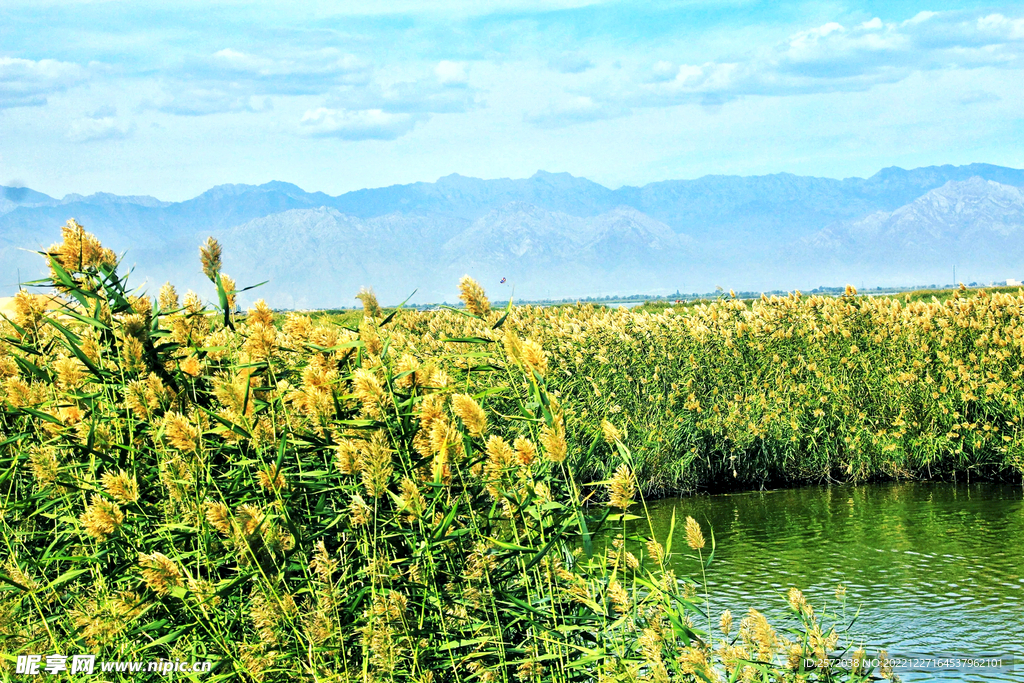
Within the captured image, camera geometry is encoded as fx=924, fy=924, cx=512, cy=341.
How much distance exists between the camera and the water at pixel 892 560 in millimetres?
6324

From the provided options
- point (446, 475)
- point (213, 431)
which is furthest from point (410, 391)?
point (213, 431)

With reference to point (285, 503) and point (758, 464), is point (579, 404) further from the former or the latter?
point (285, 503)

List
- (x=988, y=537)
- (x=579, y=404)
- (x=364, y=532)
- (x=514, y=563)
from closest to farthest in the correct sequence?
(x=364, y=532), (x=514, y=563), (x=988, y=537), (x=579, y=404)

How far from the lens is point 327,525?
387 cm

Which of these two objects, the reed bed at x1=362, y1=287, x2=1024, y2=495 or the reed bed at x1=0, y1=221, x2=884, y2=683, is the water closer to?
the reed bed at x1=362, y1=287, x2=1024, y2=495

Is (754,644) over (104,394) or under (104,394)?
under

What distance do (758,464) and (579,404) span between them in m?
2.36

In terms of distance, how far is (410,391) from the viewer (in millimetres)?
4203

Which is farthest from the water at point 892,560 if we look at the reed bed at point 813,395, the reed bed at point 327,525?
the reed bed at point 327,525

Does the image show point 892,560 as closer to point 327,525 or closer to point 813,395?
point 813,395

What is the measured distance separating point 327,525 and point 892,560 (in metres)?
6.01

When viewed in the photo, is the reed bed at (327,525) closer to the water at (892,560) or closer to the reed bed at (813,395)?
the water at (892,560)

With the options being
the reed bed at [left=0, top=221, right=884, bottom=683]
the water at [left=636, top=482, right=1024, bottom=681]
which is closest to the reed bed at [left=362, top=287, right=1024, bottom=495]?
the water at [left=636, top=482, right=1024, bottom=681]

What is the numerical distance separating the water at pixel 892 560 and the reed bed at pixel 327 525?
1550 mm
